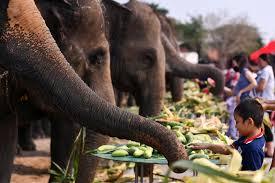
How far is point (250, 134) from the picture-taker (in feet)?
15.6

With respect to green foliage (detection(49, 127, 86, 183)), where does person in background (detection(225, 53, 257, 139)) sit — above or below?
above

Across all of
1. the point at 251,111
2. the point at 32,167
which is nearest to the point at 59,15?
the point at 251,111

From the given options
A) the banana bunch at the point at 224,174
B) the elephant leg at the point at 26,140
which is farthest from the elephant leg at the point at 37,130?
the banana bunch at the point at 224,174

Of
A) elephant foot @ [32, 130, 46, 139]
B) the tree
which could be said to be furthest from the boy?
the tree

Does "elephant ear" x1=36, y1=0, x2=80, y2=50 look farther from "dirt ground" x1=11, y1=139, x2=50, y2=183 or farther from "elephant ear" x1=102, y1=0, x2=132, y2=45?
"dirt ground" x1=11, y1=139, x2=50, y2=183

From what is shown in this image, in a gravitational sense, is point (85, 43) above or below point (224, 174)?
above

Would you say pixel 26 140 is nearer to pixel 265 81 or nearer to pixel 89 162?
pixel 265 81

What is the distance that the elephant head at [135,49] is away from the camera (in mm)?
9742

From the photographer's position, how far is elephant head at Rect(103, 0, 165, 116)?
974 centimetres

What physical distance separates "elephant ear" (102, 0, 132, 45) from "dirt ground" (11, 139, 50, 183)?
7.56ft

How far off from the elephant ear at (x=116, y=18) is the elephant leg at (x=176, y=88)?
313cm

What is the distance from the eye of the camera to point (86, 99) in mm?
4121

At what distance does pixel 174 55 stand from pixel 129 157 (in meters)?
7.34

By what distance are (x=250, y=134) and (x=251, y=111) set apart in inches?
7.3
